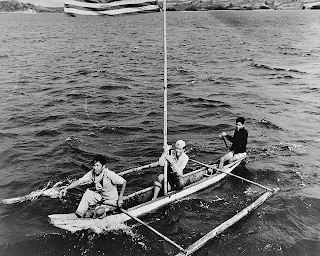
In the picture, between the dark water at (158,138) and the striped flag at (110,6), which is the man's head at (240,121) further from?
the striped flag at (110,6)

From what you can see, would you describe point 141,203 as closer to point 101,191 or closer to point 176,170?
point 176,170

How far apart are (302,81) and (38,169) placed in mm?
26388

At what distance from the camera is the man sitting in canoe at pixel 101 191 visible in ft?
32.8

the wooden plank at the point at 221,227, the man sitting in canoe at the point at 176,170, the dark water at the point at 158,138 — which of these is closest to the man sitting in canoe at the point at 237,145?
the dark water at the point at 158,138

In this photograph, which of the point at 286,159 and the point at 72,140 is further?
the point at 72,140

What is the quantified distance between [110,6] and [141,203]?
6578 millimetres

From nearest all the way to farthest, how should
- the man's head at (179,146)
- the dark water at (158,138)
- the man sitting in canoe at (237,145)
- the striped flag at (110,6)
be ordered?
the striped flag at (110,6), the dark water at (158,138), the man's head at (179,146), the man sitting in canoe at (237,145)

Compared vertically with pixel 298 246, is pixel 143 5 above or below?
above

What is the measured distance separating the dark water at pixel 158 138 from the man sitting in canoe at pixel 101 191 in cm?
92

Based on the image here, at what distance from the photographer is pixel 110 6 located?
10.6 metres

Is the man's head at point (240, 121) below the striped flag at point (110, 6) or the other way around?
below

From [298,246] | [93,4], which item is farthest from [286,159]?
[93,4]

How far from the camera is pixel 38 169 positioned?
15.0 m

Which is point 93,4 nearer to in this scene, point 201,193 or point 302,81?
point 201,193
